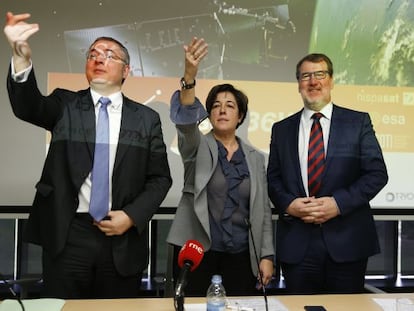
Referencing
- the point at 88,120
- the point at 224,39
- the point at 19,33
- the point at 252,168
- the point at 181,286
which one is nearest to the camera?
the point at 181,286

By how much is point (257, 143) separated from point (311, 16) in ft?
3.17

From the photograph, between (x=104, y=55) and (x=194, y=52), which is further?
(x=104, y=55)

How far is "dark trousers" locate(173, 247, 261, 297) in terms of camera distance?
209 centimetres

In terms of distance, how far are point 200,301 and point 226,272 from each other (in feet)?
1.29

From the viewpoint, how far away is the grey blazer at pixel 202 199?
82.0 inches

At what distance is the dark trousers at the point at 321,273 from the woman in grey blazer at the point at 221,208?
16cm

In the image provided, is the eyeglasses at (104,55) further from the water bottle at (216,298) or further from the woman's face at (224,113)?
the water bottle at (216,298)

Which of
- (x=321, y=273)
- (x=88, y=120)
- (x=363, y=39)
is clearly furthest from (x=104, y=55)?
(x=363, y=39)

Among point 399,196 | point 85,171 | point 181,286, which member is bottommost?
point 181,286

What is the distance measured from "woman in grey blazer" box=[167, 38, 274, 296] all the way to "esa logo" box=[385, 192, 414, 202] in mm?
1362

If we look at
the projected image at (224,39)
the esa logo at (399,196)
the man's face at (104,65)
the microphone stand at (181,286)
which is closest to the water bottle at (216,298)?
the microphone stand at (181,286)

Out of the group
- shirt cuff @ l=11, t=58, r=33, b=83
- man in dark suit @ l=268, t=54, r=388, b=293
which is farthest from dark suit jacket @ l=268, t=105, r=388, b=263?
shirt cuff @ l=11, t=58, r=33, b=83

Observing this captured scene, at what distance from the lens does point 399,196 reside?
3.17 meters

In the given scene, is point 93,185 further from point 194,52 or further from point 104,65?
point 194,52
